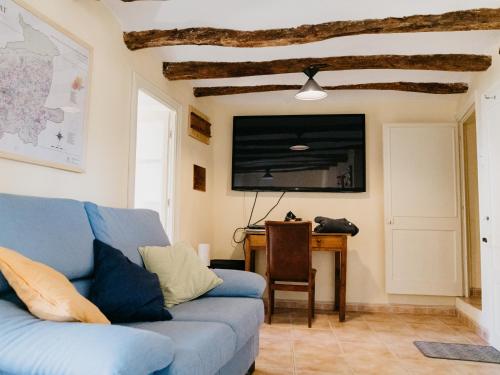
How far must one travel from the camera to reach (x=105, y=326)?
3.65 ft

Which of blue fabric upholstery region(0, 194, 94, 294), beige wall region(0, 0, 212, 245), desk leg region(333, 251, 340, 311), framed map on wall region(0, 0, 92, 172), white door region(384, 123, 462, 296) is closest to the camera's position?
blue fabric upholstery region(0, 194, 94, 294)

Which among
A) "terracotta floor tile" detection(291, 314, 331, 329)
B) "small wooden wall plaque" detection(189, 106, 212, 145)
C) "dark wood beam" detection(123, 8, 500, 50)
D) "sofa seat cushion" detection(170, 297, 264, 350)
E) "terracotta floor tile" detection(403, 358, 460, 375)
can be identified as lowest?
"terracotta floor tile" detection(291, 314, 331, 329)

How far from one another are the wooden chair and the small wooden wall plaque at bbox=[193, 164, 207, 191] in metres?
0.91

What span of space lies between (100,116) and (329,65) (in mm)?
1881

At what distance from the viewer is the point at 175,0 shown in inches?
98.4

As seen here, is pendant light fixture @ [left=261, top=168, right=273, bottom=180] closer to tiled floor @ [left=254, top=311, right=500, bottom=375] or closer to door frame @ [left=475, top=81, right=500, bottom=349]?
tiled floor @ [left=254, top=311, right=500, bottom=375]

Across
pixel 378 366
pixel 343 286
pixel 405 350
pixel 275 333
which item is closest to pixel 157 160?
pixel 275 333

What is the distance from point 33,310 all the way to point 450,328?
11.5 feet

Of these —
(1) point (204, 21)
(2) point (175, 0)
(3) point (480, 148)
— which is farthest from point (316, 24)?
(3) point (480, 148)

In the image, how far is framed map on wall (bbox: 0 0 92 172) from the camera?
5.88 feet

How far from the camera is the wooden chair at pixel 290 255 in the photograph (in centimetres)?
359

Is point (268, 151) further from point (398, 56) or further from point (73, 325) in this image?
point (73, 325)

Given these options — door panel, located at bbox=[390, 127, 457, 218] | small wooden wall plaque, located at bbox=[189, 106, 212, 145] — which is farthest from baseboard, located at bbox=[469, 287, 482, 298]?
small wooden wall plaque, located at bbox=[189, 106, 212, 145]

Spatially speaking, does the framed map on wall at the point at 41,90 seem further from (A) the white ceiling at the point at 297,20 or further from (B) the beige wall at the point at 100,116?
(A) the white ceiling at the point at 297,20
